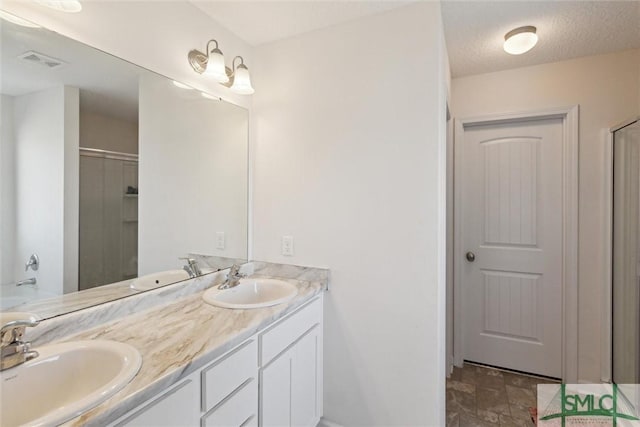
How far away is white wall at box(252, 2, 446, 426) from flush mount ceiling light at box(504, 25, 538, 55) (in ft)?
2.01

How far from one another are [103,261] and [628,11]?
3013 millimetres

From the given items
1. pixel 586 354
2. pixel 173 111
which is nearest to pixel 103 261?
pixel 173 111

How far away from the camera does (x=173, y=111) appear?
5.10 feet

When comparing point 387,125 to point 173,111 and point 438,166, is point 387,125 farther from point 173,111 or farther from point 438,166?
point 173,111

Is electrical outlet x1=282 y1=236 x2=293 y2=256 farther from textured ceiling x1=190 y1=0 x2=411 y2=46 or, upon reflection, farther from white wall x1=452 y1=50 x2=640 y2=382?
white wall x1=452 y1=50 x2=640 y2=382

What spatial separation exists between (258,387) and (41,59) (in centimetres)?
153

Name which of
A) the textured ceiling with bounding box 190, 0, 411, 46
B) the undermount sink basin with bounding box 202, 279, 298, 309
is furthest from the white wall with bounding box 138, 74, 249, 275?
the textured ceiling with bounding box 190, 0, 411, 46

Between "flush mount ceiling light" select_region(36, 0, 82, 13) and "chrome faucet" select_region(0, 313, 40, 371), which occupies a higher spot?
"flush mount ceiling light" select_region(36, 0, 82, 13)

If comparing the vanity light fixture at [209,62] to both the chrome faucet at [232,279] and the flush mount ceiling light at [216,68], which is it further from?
the chrome faucet at [232,279]

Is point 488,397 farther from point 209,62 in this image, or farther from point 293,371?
point 209,62

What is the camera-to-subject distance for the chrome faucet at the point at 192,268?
1.60 metres

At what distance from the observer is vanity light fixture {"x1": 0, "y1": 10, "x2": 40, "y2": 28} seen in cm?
94

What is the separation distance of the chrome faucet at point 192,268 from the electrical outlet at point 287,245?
1.74 feet

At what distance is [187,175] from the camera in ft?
5.42
